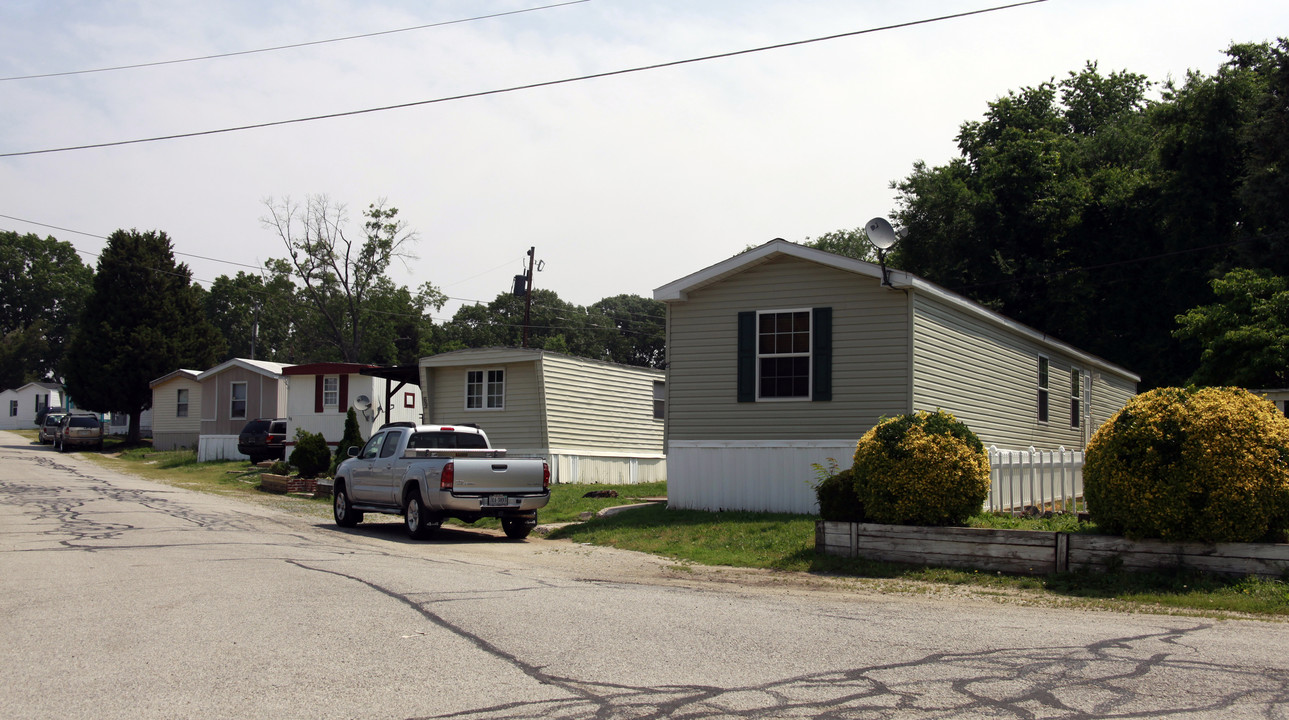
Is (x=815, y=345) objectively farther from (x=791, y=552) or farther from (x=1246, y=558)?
(x=1246, y=558)

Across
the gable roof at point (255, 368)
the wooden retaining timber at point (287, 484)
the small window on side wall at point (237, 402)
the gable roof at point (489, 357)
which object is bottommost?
the wooden retaining timber at point (287, 484)

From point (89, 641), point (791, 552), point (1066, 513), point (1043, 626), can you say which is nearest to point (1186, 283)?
point (1066, 513)

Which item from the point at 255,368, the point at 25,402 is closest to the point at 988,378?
the point at 255,368

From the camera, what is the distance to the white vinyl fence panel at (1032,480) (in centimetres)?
1476

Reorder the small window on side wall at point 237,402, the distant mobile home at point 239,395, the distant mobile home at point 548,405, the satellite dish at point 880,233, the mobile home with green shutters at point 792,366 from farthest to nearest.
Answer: the small window on side wall at point 237,402 < the distant mobile home at point 239,395 < the distant mobile home at point 548,405 < the mobile home with green shutters at point 792,366 < the satellite dish at point 880,233

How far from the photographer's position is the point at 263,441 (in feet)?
113

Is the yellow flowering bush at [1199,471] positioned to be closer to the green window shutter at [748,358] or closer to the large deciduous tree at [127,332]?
the green window shutter at [748,358]

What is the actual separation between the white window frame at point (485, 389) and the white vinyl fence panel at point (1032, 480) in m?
13.6

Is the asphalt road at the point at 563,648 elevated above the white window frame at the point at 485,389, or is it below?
below

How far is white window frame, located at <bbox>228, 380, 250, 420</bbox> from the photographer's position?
41.7 meters

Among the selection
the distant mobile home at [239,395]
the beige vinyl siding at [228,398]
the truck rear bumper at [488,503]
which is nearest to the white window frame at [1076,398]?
the truck rear bumper at [488,503]

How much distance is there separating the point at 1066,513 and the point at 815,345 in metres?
4.67

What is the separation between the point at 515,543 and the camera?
603 inches

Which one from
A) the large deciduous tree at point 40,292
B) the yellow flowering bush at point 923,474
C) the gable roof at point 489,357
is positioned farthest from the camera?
the large deciduous tree at point 40,292
